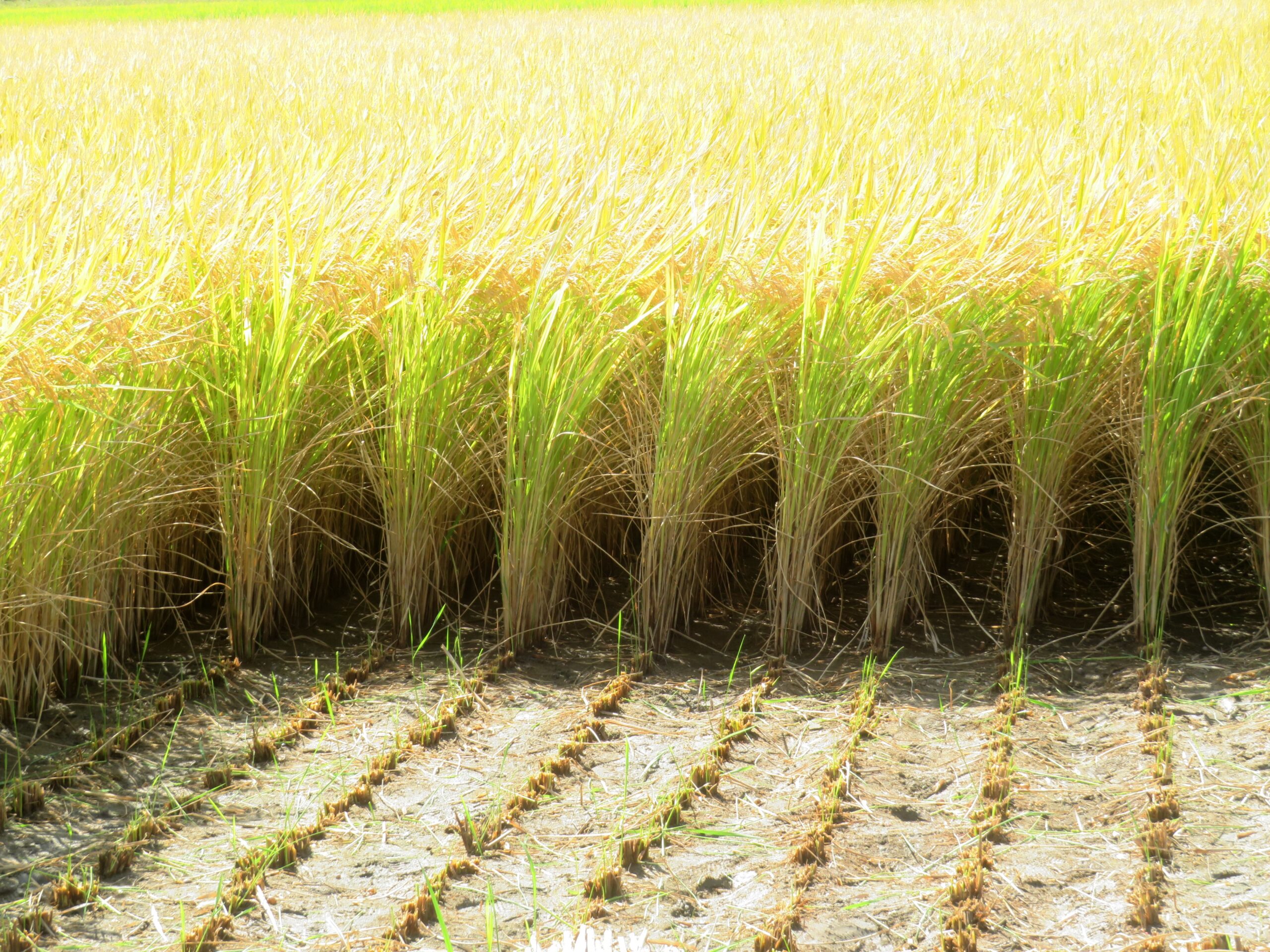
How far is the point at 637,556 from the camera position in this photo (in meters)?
2.40

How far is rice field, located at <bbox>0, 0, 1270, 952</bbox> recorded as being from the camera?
58.5 inches

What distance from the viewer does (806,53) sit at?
285 inches

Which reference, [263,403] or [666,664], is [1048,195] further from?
[263,403]

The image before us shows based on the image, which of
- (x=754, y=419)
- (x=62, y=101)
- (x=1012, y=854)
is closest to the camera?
(x=1012, y=854)

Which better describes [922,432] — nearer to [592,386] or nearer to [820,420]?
[820,420]

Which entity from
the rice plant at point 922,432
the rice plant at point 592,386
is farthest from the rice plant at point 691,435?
the rice plant at point 922,432

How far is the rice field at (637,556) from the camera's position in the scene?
1.49 m

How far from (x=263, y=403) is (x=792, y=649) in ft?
3.32

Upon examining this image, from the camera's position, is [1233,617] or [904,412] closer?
[904,412]

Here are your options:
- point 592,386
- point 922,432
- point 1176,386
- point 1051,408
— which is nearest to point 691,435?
point 592,386

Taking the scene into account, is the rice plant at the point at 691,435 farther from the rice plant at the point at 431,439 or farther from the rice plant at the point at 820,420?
the rice plant at the point at 431,439

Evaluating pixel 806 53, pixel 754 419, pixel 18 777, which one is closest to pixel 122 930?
pixel 18 777

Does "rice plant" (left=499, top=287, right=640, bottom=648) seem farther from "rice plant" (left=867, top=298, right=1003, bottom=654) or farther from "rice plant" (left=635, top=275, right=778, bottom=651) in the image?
"rice plant" (left=867, top=298, right=1003, bottom=654)

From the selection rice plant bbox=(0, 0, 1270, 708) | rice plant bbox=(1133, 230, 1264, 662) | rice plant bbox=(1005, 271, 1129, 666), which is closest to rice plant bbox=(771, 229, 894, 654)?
rice plant bbox=(0, 0, 1270, 708)
